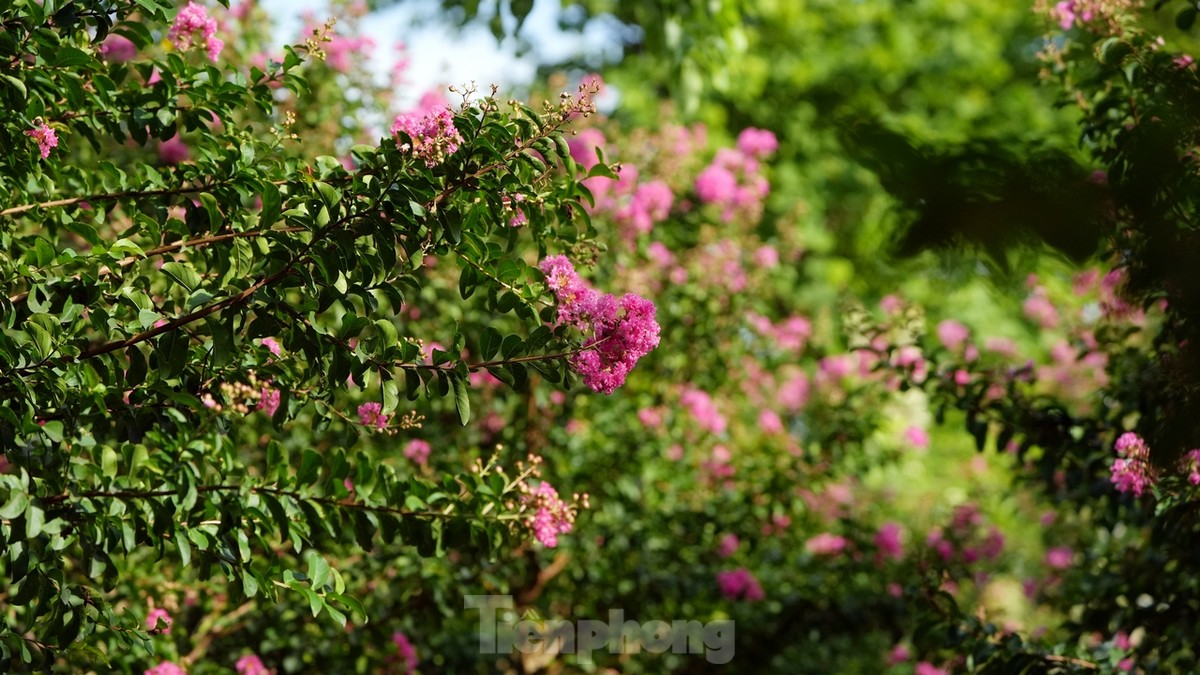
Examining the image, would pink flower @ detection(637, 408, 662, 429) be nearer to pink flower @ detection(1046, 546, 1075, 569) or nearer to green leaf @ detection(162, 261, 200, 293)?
pink flower @ detection(1046, 546, 1075, 569)

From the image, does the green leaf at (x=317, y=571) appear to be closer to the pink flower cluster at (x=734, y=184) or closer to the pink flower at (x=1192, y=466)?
the pink flower at (x=1192, y=466)

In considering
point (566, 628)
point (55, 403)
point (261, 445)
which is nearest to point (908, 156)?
point (55, 403)

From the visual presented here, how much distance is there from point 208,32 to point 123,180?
405mm

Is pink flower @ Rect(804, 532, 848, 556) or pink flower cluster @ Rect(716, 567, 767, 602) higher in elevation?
pink flower @ Rect(804, 532, 848, 556)

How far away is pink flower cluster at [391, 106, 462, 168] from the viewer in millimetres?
1938

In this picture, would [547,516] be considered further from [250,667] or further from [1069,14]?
[1069,14]

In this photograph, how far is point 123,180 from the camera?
2299 millimetres

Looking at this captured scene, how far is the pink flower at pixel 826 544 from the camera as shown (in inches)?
192

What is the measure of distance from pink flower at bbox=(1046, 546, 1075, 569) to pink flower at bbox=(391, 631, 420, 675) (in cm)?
335

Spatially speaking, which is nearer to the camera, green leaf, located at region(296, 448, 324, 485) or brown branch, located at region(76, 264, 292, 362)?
→ brown branch, located at region(76, 264, 292, 362)

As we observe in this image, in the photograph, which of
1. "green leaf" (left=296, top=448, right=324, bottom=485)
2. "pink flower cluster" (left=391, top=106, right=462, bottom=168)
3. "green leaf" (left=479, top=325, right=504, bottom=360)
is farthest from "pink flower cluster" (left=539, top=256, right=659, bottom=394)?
"green leaf" (left=296, top=448, right=324, bottom=485)

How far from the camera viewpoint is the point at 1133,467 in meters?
2.52

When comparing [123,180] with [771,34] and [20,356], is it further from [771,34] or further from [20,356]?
[771,34]

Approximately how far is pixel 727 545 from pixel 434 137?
10.0 ft
